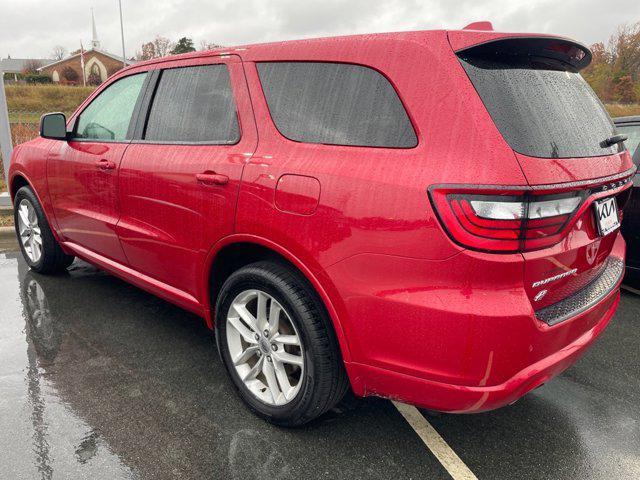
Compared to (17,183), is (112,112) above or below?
above

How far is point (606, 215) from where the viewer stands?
6.95 ft

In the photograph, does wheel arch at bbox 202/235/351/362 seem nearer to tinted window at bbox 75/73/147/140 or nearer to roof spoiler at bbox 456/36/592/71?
roof spoiler at bbox 456/36/592/71

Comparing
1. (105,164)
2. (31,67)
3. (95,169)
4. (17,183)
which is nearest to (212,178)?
(105,164)

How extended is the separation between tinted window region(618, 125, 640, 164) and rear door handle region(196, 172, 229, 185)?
143 inches

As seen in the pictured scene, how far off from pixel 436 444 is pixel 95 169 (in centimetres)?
267

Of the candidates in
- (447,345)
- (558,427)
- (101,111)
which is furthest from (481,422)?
(101,111)

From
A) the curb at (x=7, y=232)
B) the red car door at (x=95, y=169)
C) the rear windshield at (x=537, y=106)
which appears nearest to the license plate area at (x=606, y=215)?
the rear windshield at (x=537, y=106)

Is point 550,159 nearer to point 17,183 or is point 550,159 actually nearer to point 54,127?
point 54,127

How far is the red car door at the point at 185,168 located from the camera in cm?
246

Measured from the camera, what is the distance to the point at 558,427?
98.1 inches

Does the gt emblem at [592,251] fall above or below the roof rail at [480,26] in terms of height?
below

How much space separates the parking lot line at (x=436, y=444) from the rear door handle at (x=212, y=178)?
1443 millimetres

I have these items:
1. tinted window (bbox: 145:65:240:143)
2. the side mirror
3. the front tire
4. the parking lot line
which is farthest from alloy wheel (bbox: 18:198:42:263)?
the parking lot line

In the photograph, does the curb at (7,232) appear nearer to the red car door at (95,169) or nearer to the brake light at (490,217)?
the red car door at (95,169)
